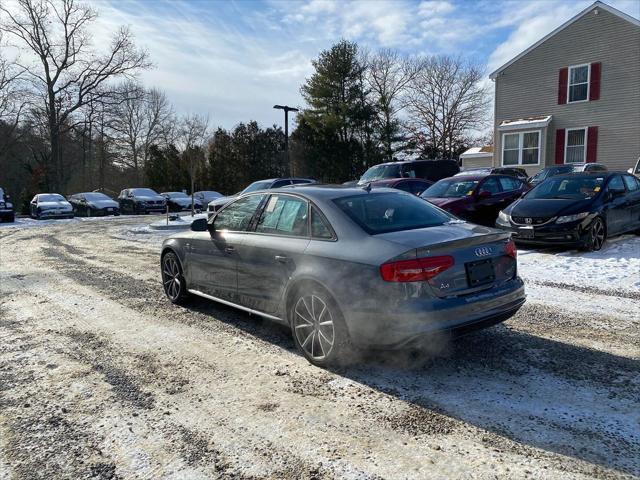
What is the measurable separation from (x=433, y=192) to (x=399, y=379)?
8860mm

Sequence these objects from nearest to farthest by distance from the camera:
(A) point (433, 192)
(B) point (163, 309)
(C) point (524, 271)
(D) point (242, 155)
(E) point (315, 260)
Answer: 1. (E) point (315, 260)
2. (B) point (163, 309)
3. (C) point (524, 271)
4. (A) point (433, 192)
5. (D) point (242, 155)

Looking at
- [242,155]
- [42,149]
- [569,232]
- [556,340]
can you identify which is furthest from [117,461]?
[42,149]

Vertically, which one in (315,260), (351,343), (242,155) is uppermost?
(242,155)

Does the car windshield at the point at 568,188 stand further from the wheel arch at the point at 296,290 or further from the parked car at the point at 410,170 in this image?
the wheel arch at the point at 296,290

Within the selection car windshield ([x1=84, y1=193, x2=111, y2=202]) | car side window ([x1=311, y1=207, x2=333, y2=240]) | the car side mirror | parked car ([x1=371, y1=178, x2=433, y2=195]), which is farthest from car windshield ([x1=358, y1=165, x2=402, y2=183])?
car windshield ([x1=84, y1=193, x2=111, y2=202])

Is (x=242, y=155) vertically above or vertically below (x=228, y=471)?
above

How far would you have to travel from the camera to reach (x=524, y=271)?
772 cm

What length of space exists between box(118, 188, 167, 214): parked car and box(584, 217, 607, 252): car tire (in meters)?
27.4

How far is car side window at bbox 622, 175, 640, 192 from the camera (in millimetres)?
9951

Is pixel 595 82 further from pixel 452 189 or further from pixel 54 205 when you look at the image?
pixel 54 205

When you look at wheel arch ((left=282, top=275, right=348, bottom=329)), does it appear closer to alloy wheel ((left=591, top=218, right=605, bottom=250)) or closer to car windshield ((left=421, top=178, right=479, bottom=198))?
alloy wheel ((left=591, top=218, right=605, bottom=250))

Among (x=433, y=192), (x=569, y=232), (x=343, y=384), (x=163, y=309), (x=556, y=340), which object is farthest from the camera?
(x=433, y=192)

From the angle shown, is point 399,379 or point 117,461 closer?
point 117,461

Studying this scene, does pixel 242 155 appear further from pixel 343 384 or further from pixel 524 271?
pixel 343 384
